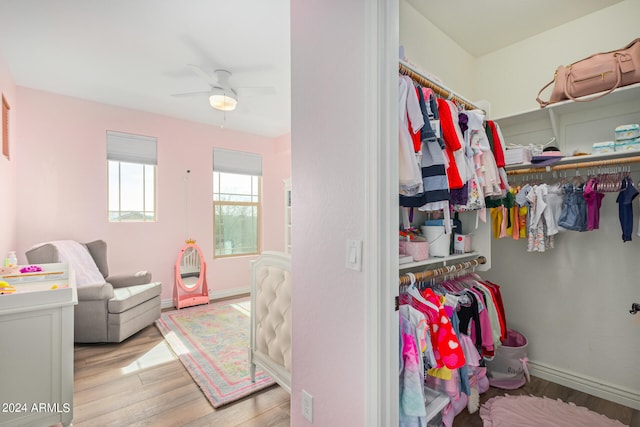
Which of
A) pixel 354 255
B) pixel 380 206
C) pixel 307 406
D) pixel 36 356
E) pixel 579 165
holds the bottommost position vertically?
pixel 307 406

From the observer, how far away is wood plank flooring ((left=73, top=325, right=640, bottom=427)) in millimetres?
1876

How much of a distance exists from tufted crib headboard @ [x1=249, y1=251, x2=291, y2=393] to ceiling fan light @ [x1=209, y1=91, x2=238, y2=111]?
1798 millimetres

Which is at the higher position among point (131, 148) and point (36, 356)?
point (131, 148)

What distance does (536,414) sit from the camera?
191 centimetres

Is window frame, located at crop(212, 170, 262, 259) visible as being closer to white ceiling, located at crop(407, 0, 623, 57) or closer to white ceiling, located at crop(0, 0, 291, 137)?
white ceiling, located at crop(0, 0, 291, 137)

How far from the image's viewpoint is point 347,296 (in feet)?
4.00

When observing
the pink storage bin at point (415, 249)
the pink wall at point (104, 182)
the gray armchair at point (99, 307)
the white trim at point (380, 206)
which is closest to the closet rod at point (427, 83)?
the white trim at point (380, 206)

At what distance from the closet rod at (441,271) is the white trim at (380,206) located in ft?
1.62

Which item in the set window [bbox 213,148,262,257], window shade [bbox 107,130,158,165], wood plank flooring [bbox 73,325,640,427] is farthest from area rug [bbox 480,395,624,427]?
window shade [bbox 107,130,158,165]

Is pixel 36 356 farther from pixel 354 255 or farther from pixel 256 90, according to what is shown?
pixel 256 90

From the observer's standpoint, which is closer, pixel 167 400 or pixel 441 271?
pixel 441 271

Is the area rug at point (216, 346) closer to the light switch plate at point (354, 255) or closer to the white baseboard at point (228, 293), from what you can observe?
the white baseboard at point (228, 293)

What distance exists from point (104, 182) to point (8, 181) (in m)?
0.97

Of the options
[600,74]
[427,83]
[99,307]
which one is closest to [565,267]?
[600,74]
